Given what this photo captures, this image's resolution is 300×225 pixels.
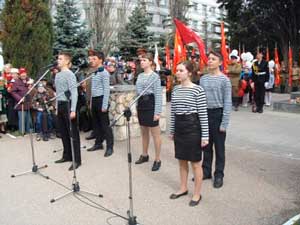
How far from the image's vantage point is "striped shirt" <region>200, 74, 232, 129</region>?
5.10m

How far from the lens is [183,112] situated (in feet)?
15.0

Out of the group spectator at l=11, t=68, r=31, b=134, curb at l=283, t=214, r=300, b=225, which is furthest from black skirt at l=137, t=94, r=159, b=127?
spectator at l=11, t=68, r=31, b=134

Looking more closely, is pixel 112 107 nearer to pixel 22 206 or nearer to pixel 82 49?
pixel 22 206

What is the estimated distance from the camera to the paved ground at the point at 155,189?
4.36m

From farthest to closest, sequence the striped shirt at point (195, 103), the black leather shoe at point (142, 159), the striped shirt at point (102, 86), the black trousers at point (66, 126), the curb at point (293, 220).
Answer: the striped shirt at point (102, 86), the black leather shoe at point (142, 159), the black trousers at point (66, 126), the striped shirt at point (195, 103), the curb at point (293, 220)

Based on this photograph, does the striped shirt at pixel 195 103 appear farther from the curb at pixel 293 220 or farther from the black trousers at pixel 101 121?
the black trousers at pixel 101 121

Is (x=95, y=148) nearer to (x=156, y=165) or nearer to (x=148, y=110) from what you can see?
(x=156, y=165)

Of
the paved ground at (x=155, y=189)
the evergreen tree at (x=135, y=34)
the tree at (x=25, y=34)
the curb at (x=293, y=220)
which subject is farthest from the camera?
the evergreen tree at (x=135, y=34)

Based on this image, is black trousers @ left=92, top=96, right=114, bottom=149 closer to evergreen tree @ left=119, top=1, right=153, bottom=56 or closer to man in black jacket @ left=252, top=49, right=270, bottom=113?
man in black jacket @ left=252, top=49, right=270, bottom=113

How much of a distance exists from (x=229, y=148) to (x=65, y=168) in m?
3.25

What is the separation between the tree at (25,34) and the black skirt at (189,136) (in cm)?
744

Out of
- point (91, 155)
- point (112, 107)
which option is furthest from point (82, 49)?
point (91, 155)

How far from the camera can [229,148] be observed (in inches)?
302

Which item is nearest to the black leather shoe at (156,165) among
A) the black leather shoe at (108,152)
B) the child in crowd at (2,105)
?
the black leather shoe at (108,152)
